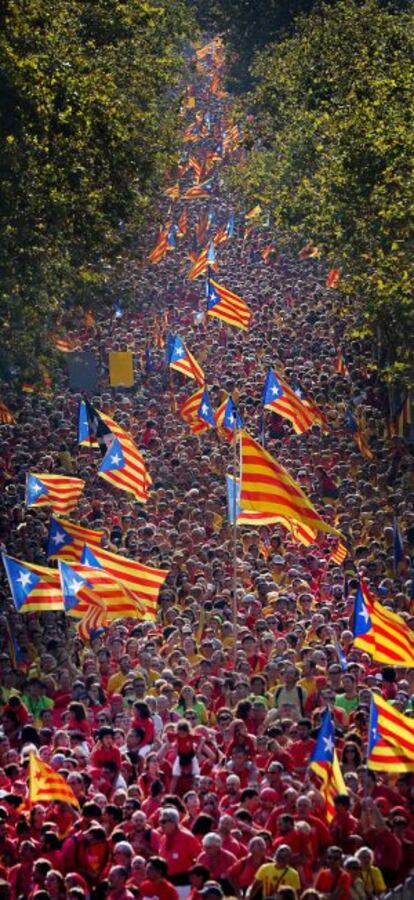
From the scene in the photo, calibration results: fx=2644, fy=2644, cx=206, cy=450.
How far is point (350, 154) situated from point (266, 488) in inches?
820

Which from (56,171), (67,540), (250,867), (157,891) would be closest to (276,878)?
(250,867)

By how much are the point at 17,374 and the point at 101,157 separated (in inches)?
155

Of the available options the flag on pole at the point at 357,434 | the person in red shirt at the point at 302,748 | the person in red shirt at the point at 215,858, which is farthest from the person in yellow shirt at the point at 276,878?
the flag on pole at the point at 357,434

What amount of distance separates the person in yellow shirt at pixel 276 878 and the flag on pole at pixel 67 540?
10.5m

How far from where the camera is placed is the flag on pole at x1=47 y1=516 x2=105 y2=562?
94.1 ft

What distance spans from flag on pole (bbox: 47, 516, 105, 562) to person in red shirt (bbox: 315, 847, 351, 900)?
10.5 m

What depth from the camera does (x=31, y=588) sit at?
26172mm

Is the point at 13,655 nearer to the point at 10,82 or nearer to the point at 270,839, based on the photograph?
the point at 270,839

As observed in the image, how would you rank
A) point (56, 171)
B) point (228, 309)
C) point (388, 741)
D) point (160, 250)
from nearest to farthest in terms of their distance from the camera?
point (388, 741)
point (56, 171)
point (228, 309)
point (160, 250)

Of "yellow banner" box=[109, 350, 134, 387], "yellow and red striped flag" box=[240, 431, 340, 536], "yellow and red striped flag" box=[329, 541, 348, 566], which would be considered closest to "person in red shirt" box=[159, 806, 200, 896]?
"yellow and red striped flag" box=[240, 431, 340, 536]

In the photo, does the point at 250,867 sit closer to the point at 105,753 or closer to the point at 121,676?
the point at 105,753

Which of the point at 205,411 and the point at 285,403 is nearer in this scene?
the point at 285,403

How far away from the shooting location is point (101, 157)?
4359 cm

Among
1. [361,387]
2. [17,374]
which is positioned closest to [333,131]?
[361,387]
